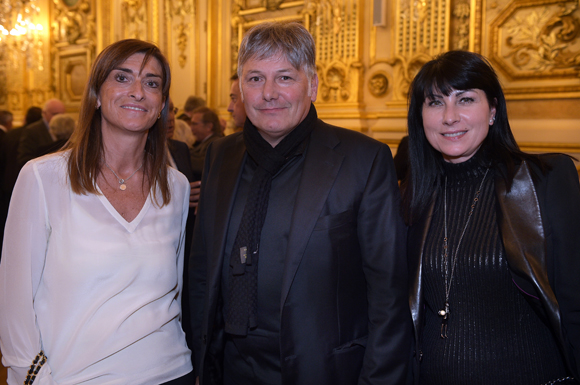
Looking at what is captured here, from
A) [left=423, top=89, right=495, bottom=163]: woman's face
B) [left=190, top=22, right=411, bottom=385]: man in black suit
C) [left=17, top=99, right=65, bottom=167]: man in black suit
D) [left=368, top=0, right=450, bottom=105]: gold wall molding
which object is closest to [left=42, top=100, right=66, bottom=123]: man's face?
[left=17, top=99, right=65, bottom=167]: man in black suit

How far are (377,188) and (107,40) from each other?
8.34 meters

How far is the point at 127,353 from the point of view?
1.67 meters

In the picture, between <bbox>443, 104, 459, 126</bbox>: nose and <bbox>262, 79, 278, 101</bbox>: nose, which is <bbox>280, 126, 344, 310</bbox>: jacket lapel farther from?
<bbox>443, 104, 459, 126</bbox>: nose

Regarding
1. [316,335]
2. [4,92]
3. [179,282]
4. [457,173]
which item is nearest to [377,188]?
[457,173]

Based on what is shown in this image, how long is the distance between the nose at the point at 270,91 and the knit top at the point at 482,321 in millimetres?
776

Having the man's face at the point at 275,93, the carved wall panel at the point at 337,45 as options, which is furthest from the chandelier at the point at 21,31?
the man's face at the point at 275,93

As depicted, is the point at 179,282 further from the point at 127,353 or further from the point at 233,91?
the point at 233,91

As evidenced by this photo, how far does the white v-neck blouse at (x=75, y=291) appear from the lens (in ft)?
5.36

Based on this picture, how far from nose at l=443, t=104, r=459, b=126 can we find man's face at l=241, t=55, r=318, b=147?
0.50 m

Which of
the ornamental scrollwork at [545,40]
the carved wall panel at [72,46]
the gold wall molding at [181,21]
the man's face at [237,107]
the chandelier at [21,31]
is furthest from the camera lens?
the carved wall panel at [72,46]

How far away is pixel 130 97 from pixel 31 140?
4291 mm

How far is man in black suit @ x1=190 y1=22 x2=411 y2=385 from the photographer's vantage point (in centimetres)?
166

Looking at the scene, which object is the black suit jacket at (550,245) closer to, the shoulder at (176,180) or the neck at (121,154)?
the shoulder at (176,180)

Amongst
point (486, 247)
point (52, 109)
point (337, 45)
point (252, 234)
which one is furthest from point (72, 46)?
point (486, 247)
